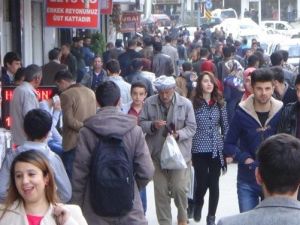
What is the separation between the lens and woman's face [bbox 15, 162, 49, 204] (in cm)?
541

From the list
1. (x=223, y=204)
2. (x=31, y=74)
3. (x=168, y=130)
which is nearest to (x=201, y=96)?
(x=168, y=130)

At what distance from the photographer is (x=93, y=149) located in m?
7.17

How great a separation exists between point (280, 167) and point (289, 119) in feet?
12.0

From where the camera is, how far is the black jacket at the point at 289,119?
7.74m

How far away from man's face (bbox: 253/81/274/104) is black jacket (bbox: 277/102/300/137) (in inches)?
9.1

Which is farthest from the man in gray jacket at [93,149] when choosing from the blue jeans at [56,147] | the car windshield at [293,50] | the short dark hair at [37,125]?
the car windshield at [293,50]

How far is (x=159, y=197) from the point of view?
9.98 metres

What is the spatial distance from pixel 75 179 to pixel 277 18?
69941 mm

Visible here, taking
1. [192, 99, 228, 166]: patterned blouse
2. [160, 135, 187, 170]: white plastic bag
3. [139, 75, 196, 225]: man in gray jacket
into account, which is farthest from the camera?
[192, 99, 228, 166]: patterned blouse

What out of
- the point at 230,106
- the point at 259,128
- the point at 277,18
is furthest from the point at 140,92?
the point at 277,18

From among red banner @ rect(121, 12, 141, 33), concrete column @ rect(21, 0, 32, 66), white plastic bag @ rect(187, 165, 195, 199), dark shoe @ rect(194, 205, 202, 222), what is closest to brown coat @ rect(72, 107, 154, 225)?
white plastic bag @ rect(187, 165, 195, 199)

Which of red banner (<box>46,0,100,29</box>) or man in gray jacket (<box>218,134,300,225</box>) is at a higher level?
red banner (<box>46,0,100,29</box>)

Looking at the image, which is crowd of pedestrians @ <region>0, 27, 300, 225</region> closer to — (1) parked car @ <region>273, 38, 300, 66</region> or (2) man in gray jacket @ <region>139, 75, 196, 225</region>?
(2) man in gray jacket @ <region>139, 75, 196, 225</region>

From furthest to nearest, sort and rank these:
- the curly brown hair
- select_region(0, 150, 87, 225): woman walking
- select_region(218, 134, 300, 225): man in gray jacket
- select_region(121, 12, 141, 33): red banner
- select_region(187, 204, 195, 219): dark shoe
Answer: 1. select_region(121, 12, 141, 33): red banner
2. select_region(187, 204, 195, 219): dark shoe
3. the curly brown hair
4. select_region(0, 150, 87, 225): woman walking
5. select_region(218, 134, 300, 225): man in gray jacket
